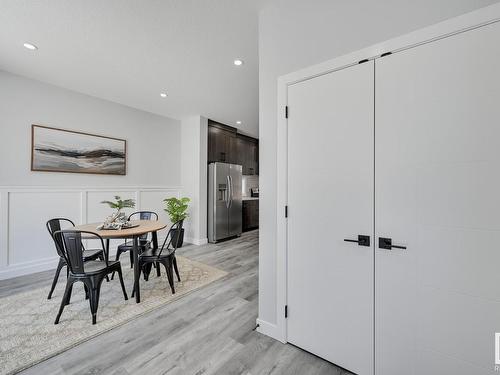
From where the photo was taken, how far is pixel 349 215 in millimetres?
1520

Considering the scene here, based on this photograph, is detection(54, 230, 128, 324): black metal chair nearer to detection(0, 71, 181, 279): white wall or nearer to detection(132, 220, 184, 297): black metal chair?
detection(132, 220, 184, 297): black metal chair

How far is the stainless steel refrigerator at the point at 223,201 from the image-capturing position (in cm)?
512

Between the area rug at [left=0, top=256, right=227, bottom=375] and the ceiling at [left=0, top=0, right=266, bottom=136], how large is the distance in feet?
9.52

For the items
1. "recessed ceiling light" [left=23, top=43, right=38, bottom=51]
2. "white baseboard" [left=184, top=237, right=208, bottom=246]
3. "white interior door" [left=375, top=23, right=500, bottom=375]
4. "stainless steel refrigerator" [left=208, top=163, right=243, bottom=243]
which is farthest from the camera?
"stainless steel refrigerator" [left=208, top=163, right=243, bottom=243]

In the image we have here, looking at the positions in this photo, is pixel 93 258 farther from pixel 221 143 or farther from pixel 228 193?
pixel 221 143

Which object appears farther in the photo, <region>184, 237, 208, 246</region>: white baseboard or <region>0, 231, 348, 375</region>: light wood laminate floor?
<region>184, 237, 208, 246</region>: white baseboard

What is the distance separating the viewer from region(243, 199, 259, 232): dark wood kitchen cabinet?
632 centimetres

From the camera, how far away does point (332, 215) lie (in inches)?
62.6

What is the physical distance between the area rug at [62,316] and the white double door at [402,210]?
166 cm

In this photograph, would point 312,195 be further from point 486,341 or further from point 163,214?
point 163,214

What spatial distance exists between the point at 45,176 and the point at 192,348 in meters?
3.62

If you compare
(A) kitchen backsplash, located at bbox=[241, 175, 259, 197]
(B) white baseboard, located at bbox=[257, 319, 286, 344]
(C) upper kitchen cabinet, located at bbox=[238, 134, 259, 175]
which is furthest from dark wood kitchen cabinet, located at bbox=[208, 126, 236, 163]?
(B) white baseboard, located at bbox=[257, 319, 286, 344]

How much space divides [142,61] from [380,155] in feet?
9.87

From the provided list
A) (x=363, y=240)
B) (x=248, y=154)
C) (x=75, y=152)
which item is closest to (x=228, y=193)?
(x=248, y=154)
